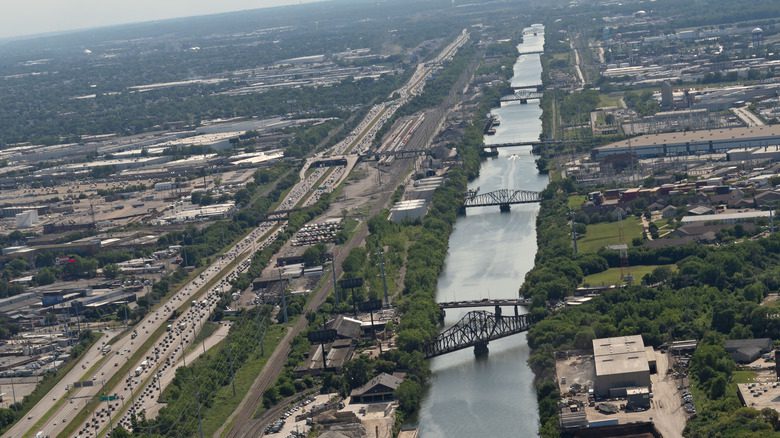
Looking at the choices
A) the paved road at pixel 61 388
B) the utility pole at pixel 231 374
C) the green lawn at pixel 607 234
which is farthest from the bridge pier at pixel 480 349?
the paved road at pixel 61 388

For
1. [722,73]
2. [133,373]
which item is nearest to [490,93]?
[722,73]

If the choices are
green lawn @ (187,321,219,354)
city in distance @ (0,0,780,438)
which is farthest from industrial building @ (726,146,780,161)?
green lawn @ (187,321,219,354)

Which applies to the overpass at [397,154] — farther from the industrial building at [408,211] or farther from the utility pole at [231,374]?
the utility pole at [231,374]

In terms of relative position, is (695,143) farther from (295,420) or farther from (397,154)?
(295,420)

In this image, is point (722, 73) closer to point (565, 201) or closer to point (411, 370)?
point (565, 201)

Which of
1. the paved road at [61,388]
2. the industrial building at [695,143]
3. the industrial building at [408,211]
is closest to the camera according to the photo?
the paved road at [61,388]

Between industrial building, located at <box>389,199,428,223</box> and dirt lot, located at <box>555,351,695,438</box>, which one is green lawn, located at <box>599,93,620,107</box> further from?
dirt lot, located at <box>555,351,695,438</box>
